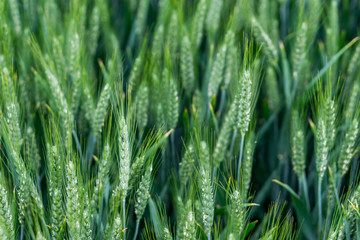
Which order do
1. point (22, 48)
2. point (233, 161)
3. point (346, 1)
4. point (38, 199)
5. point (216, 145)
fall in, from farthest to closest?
point (346, 1)
point (22, 48)
point (233, 161)
point (216, 145)
point (38, 199)

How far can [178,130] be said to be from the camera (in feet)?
4.08

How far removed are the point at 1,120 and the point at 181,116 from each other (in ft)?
1.57

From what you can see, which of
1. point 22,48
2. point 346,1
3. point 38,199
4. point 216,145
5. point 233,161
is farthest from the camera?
point 346,1

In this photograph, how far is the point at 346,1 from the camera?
156cm

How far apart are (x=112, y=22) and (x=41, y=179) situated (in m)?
0.68

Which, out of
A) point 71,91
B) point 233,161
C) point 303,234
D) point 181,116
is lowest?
point 303,234

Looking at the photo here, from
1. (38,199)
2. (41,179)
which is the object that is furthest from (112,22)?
(38,199)

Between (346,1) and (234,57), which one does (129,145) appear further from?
(346,1)

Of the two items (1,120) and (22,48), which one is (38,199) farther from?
(22,48)

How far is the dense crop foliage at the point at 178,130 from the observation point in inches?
33.8

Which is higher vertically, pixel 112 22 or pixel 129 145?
pixel 112 22

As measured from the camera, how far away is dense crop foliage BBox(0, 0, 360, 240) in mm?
859

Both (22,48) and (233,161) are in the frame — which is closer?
(233,161)

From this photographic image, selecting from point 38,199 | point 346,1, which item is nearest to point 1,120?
point 38,199
